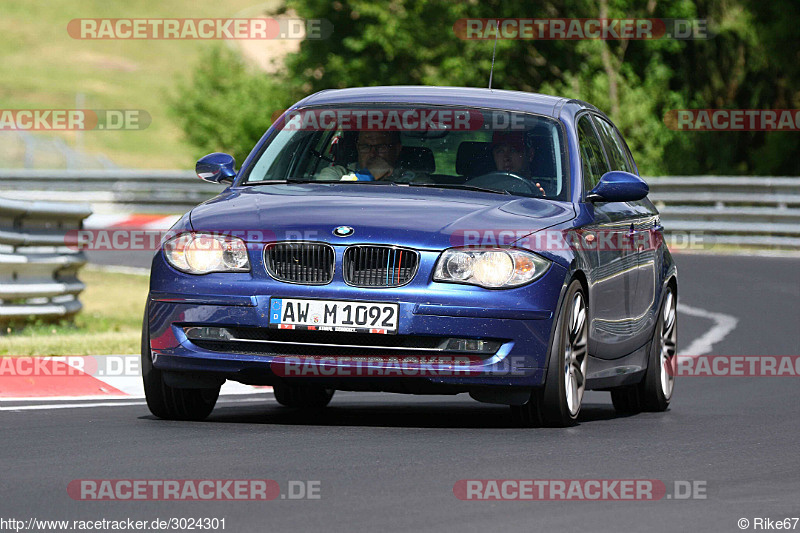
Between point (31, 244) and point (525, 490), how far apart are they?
324 inches

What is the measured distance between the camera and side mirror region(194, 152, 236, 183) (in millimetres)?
9500

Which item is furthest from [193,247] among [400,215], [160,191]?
[160,191]

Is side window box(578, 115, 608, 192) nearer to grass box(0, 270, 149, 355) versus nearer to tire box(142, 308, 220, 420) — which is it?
tire box(142, 308, 220, 420)

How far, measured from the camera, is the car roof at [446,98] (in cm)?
945

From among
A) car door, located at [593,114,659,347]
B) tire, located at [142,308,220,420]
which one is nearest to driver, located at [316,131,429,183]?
tire, located at [142,308,220,420]

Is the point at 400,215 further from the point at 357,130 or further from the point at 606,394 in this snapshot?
the point at 606,394

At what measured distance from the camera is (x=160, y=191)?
3328 centimetres

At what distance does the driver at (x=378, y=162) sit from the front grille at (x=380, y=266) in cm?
113

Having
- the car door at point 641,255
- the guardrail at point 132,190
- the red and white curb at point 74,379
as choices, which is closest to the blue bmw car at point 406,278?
the car door at point 641,255

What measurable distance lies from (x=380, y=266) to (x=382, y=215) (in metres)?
0.31

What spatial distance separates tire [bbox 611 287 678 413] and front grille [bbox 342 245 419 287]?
9.17 ft

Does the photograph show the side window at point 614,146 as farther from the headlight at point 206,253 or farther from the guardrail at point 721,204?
the guardrail at point 721,204

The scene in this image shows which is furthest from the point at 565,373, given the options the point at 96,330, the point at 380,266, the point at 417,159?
the point at 96,330

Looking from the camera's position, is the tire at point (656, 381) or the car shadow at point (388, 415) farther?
the tire at point (656, 381)
